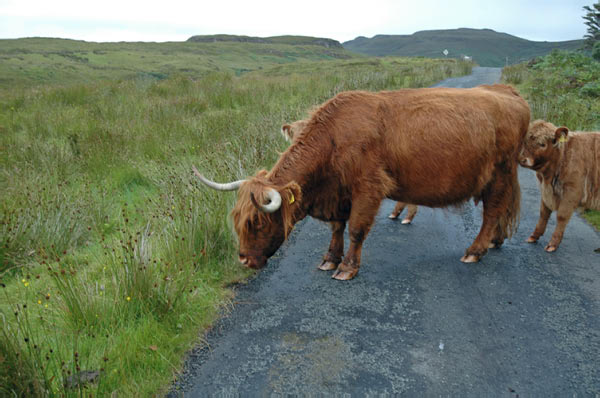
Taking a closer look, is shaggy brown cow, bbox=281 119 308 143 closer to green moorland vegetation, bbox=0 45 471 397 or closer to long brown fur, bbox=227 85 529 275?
long brown fur, bbox=227 85 529 275

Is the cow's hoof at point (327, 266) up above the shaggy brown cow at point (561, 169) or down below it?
below

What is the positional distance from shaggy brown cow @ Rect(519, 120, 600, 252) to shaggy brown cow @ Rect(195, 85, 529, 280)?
448 mm

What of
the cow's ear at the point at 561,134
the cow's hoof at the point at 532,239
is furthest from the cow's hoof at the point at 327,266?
the cow's ear at the point at 561,134

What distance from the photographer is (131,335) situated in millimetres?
2818

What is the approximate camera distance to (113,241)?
4375 millimetres

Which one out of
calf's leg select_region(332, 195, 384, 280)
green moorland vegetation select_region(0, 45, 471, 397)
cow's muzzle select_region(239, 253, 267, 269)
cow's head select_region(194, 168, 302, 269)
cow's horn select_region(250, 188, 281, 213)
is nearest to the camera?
green moorland vegetation select_region(0, 45, 471, 397)

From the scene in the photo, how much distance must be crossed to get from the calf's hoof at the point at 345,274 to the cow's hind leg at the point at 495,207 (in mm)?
1142

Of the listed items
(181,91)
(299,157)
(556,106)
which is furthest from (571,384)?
(181,91)

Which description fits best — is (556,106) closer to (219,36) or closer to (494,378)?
(494,378)

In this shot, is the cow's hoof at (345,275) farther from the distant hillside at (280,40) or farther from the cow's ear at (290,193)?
the distant hillside at (280,40)

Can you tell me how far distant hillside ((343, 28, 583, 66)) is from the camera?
400 ft

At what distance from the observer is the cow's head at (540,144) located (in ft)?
14.6

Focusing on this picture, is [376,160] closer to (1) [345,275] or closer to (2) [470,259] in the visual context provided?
(1) [345,275]

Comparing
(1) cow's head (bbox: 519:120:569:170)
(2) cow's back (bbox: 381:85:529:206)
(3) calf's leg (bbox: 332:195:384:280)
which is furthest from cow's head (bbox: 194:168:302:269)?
(1) cow's head (bbox: 519:120:569:170)
